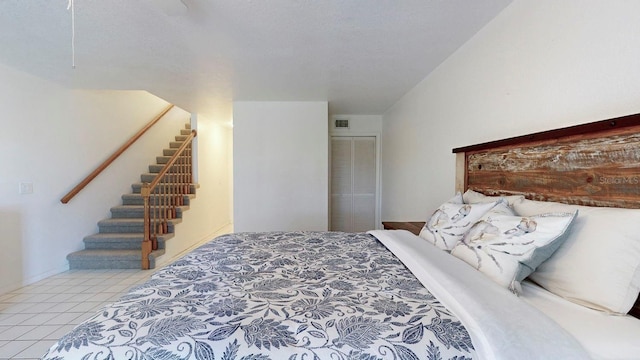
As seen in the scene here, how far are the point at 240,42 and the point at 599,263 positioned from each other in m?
2.45

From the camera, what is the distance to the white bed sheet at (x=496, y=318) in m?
0.71

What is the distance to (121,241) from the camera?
361 cm

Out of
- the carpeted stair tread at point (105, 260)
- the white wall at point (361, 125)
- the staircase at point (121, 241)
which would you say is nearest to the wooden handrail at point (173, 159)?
the staircase at point (121, 241)

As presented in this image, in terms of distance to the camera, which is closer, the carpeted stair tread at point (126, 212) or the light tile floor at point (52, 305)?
the light tile floor at point (52, 305)

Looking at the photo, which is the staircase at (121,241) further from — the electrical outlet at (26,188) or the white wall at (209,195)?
the electrical outlet at (26,188)

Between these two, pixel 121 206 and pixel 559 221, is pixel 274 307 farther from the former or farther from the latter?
pixel 121 206

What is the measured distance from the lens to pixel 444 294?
97 cm

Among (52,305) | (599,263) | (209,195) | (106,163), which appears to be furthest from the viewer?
(209,195)

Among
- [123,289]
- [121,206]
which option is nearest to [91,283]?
[123,289]

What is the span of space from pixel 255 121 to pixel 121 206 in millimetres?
2503

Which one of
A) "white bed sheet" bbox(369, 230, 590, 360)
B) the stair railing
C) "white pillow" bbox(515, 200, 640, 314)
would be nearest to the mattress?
"white bed sheet" bbox(369, 230, 590, 360)

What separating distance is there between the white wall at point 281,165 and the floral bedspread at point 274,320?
2609 millimetres

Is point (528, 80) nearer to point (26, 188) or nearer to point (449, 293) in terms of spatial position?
point (449, 293)

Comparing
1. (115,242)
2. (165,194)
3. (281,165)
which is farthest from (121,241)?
(281,165)
